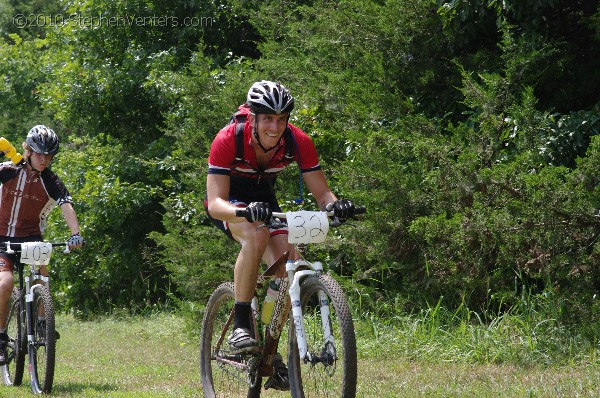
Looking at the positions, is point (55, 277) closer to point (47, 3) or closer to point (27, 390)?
point (27, 390)

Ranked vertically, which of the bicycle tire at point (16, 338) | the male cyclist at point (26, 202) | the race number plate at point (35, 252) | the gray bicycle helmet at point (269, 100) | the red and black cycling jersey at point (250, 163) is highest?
the gray bicycle helmet at point (269, 100)

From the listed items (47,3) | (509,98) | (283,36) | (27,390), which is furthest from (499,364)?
(47,3)

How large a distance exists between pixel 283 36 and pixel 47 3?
18494mm

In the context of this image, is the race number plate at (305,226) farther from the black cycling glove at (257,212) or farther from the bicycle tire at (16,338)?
the bicycle tire at (16,338)

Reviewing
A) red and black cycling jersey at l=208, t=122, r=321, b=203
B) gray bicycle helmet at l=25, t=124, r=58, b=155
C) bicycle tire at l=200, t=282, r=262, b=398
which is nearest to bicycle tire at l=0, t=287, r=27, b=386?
gray bicycle helmet at l=25, t=124, r=58, b=155

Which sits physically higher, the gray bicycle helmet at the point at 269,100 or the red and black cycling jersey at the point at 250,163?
the gray bicycle helmet at the point at 269,100

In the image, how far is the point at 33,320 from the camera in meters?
8.08

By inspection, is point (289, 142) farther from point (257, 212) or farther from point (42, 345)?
point (42, 345)

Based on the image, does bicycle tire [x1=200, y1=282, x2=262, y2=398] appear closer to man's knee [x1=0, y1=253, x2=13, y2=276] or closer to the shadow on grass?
the shadow on grass

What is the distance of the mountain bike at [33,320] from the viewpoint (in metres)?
7.68

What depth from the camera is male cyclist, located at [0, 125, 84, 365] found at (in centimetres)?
835

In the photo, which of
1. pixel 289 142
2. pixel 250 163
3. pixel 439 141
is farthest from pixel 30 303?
pixel 439 141

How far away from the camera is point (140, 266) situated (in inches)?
644

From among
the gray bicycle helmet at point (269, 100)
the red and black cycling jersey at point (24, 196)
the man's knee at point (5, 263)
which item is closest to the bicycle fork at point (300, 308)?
the gray bicycle helmet at point (269, 100)
